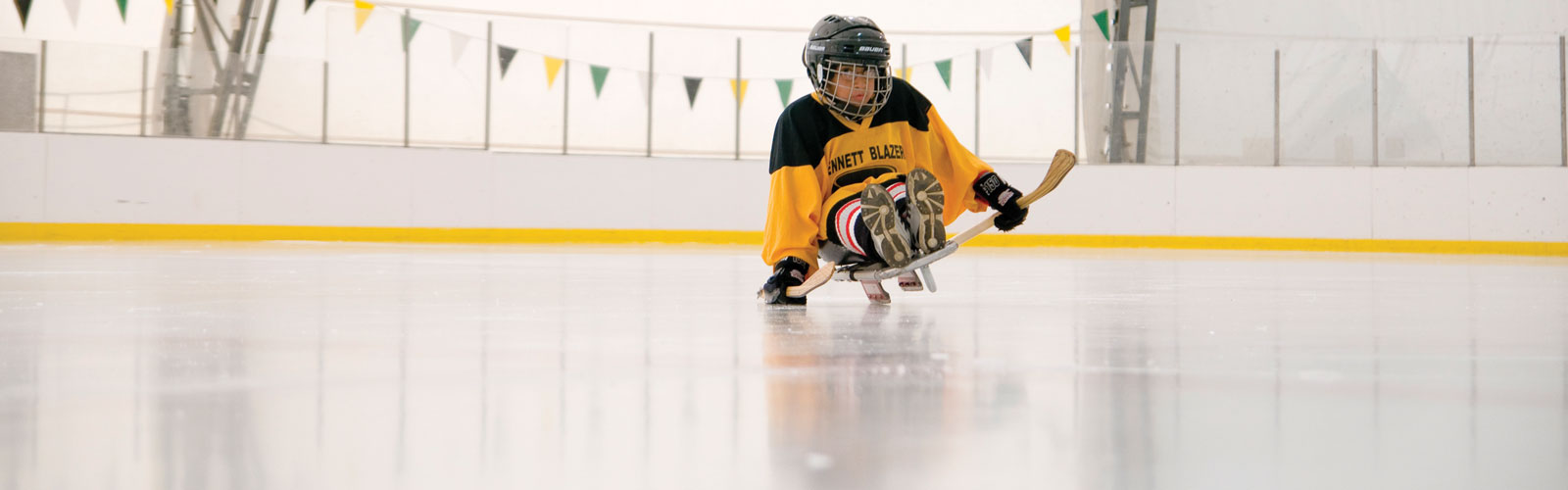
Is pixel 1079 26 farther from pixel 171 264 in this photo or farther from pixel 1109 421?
pixel 1109 421

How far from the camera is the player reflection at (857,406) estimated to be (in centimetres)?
93

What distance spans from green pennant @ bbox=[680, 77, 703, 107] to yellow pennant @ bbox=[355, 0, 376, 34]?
2.22 meters

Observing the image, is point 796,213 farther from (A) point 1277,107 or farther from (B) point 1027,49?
(A) point 1277,107

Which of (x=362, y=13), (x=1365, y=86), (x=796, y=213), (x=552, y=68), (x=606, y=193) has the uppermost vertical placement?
(x=362, y=13)

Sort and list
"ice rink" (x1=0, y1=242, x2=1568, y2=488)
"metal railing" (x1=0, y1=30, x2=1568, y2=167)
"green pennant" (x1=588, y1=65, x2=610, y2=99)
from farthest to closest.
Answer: "green pennant" (x1=588, y1=65, x2=610, y2=99), "metal railing" (x1=0, y1=30, x2=1568, y2=167), "ice rink" (x1=0, y1=242, x2=1568, y2=488)

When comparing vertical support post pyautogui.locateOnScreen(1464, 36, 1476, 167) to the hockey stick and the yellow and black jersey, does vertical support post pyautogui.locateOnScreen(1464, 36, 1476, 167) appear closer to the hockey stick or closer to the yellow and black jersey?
the hockey stick

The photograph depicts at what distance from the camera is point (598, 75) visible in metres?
8.83

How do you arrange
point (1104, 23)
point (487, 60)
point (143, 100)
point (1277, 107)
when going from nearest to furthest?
1. point (143, 100)
2. point (1277, 107)
3. point (487, 60)
4. point (1104, 23)

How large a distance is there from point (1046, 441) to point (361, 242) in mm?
7518

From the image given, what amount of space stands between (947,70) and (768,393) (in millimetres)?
7774

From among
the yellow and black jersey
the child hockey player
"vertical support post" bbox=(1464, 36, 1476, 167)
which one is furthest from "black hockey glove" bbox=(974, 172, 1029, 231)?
"vertical support post" bbox=(1464, 36, 1476, 167)

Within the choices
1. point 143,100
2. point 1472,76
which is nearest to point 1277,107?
point 1472,76

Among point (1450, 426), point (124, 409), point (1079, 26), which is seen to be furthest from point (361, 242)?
point (1450, 426)

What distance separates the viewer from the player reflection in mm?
929
